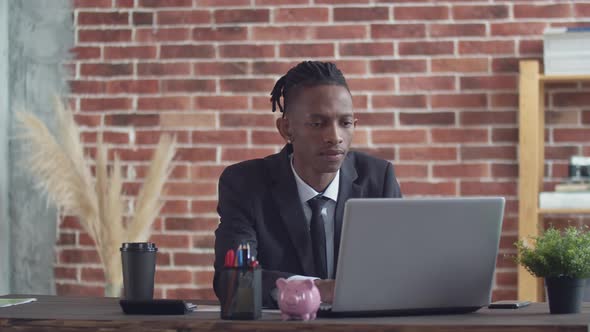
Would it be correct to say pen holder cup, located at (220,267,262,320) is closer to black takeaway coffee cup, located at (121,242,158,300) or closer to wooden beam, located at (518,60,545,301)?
black takeaway coffee cup, located at (121,242,158,300)

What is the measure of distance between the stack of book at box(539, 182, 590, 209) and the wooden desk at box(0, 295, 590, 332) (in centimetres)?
155

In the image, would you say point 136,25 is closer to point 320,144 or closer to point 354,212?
point 320,144

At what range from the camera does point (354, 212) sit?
63.0 inches

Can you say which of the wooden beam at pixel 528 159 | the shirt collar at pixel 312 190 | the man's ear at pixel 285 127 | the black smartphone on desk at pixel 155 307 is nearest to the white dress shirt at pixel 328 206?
the shirt collar at pixel 312 190

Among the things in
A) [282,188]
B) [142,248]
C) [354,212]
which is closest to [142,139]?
[282,188]

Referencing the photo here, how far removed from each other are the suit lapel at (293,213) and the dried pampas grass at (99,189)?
1.21 metres

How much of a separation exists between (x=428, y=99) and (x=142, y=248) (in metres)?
1.93

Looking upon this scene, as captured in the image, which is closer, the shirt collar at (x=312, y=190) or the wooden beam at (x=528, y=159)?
the shirt collar at (x=312, y=190)

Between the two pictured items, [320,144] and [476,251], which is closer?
[476,251]

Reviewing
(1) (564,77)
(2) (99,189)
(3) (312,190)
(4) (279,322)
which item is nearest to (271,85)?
(2) (99,189)

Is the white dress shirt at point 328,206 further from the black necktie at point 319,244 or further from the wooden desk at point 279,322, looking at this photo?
the wooden desk at point 279,322

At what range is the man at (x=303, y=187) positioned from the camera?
2242 millimetres

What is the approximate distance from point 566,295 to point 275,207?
2.67ft

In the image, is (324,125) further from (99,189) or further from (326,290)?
(99,189)
